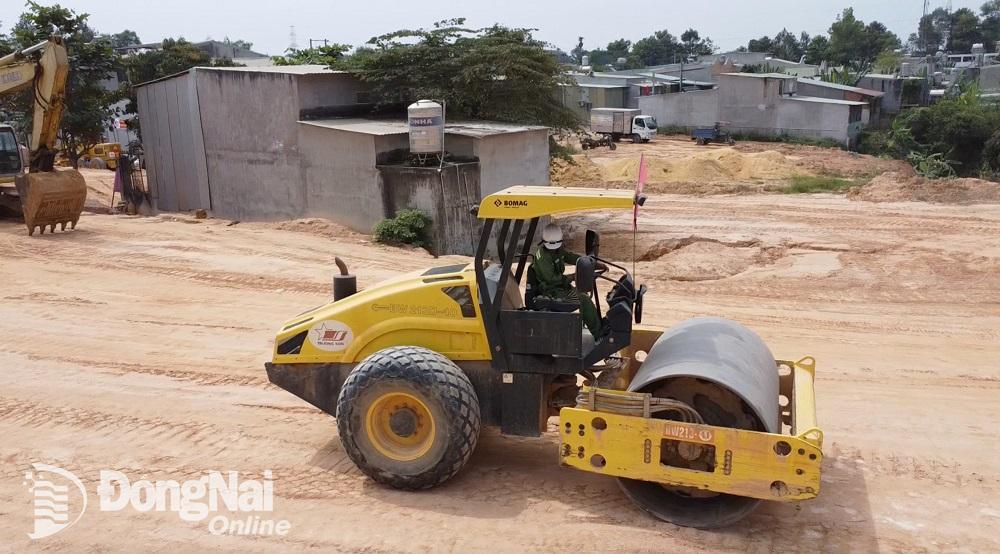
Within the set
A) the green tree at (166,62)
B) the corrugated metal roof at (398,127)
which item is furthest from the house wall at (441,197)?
the green tree at (166,62)

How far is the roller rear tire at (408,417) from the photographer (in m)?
5.86

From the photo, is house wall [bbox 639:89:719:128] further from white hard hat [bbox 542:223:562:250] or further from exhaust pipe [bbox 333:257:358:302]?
white hard hat [bbox 542:223:562:250]

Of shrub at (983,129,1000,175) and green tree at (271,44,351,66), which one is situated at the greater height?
green tree at (271,44,351,66)

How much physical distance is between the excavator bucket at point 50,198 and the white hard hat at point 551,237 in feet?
47.5

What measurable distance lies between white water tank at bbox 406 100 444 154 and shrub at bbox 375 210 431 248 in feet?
4.50

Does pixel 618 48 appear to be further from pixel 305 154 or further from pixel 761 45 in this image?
pixel 305 154

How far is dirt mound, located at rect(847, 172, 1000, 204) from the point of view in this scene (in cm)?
2273

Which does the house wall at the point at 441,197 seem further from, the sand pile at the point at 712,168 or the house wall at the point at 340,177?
the sand pile at the point at 712,168

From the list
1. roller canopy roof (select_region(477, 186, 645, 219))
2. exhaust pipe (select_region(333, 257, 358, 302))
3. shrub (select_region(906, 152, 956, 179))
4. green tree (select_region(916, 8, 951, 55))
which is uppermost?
green tree (select_region(916, 8, 951, 55))

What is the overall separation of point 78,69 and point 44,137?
33.3 feet

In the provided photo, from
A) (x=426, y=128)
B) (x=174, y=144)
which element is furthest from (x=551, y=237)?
(x=174, y=144)

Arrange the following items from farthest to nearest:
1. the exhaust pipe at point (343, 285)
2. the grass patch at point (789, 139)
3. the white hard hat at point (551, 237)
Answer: the grass patch at point (789, 139)
the exhaust pipe at point (343, 285)
the white hard hat at point (551, 237)

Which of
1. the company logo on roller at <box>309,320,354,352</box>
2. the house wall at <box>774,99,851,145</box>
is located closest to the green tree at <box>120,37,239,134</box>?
the house wall at <box>774,99,851,145</box>

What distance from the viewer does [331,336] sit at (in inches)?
252
